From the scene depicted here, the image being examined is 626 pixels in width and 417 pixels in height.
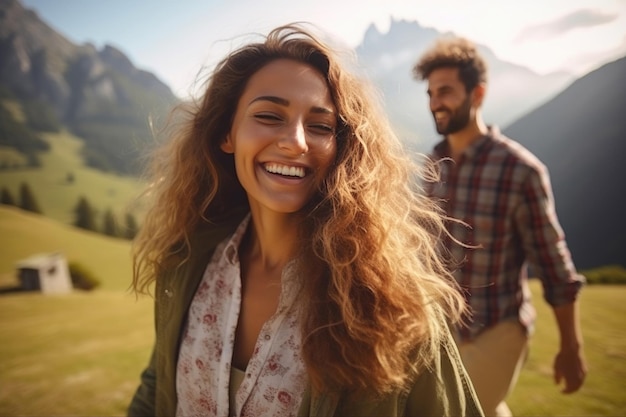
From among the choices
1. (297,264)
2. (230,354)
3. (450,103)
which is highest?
(450,103)

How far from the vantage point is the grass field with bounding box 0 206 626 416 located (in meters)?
3.97

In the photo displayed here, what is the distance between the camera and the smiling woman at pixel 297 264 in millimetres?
Answer: 1305

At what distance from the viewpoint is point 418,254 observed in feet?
5.74

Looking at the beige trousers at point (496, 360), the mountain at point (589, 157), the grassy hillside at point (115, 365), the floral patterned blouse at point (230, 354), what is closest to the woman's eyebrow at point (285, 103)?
the floral patterned blouse at point (230, 354)

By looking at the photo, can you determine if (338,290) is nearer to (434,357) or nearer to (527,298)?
(434,357)

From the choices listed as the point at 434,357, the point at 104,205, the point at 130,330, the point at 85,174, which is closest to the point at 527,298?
the point at 434,357

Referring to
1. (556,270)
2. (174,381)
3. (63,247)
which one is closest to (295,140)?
(174,381)

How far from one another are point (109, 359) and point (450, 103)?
7372 millimetres

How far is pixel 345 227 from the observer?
1.56 m

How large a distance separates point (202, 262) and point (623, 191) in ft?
17.3

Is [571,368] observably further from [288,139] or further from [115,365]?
[115,365]

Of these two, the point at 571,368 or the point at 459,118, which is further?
the point at 459,118

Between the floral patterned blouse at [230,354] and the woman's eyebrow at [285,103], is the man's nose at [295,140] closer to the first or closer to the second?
the woman's eyebrow at [285,103]

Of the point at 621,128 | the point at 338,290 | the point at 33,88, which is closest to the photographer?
the point at 338,290
